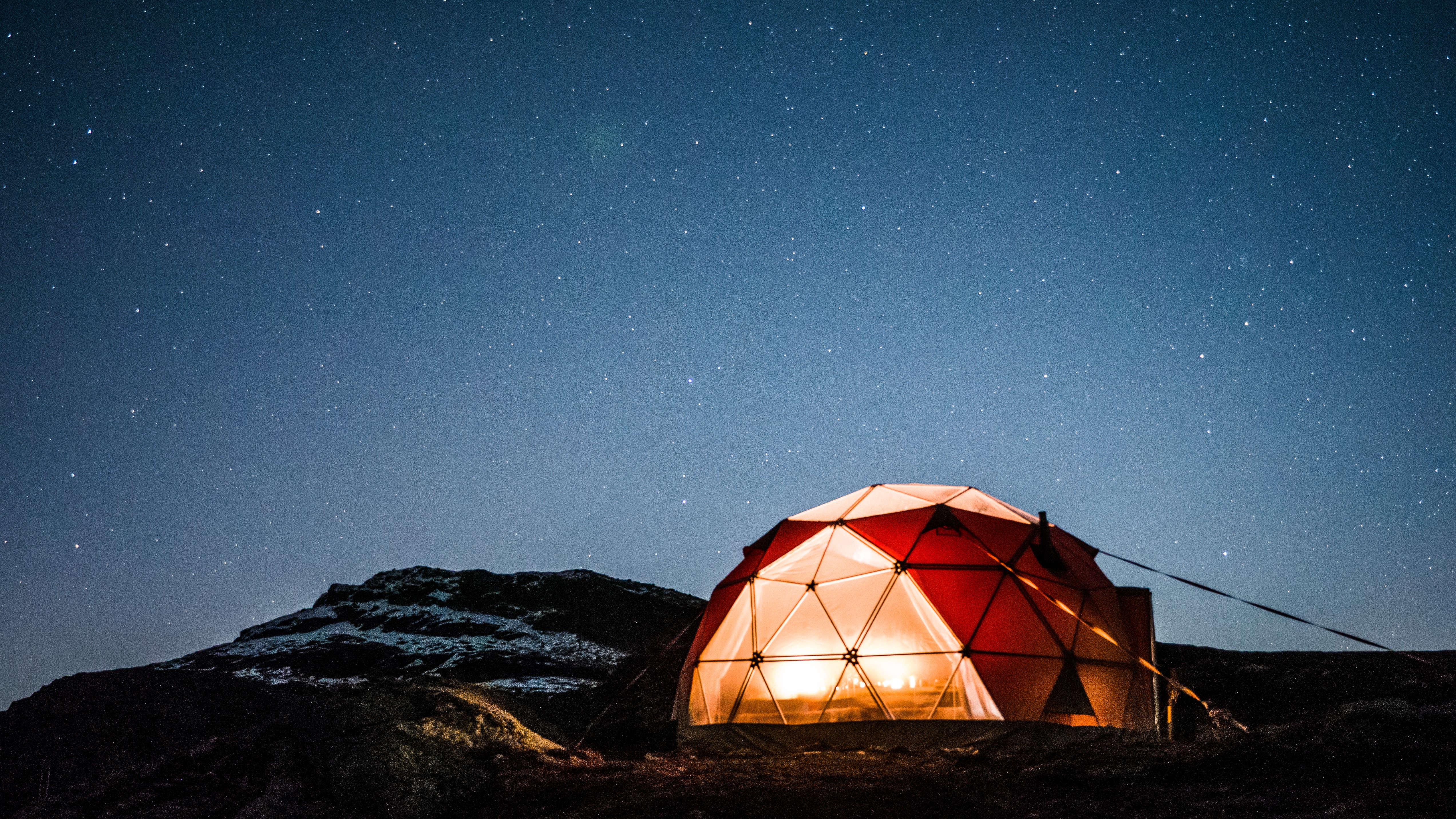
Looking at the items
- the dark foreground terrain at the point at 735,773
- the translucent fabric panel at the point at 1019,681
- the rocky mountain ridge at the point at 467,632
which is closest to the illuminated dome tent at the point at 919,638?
the translucent fabric panel at the point at 1019,681

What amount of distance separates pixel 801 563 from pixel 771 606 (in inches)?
31.9

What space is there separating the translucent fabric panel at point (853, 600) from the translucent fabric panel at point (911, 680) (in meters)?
0.48

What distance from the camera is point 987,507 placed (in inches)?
511

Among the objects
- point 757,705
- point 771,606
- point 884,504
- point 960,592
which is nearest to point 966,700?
point 960,592

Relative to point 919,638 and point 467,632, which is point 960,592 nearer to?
point 919,638

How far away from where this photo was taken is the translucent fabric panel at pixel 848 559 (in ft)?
39.3

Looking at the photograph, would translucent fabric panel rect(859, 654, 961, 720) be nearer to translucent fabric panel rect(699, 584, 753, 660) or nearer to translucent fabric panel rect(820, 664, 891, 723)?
translucent fabric panel rect(820, 664, 891, 723)

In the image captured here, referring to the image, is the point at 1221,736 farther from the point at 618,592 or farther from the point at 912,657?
the point at 618,592

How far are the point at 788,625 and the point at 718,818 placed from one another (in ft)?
17.2

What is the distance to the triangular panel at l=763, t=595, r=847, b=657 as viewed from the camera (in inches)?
452

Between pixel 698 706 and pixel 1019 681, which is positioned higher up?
pixel 1019 681

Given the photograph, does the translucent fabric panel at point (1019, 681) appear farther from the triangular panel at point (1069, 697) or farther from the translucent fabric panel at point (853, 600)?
the translucent fabric panel at point (853, 600)

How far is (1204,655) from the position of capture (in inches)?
808

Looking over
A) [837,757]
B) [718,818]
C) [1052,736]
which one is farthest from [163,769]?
[1052,736]
